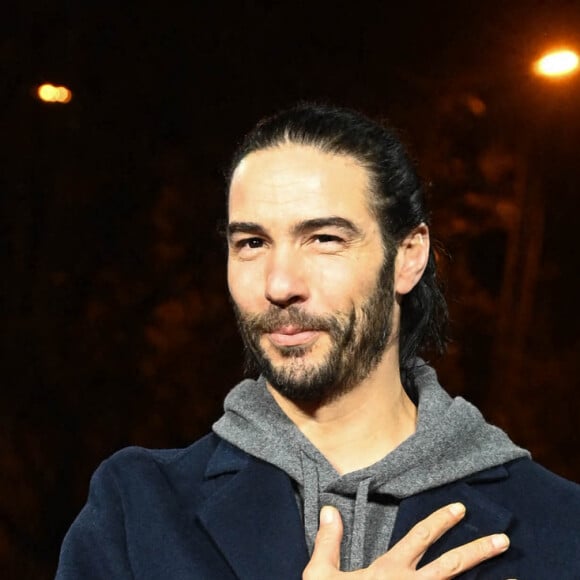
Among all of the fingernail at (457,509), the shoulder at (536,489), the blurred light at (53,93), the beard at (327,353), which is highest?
the blurred light at (53,93)

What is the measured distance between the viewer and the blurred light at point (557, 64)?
316 centimetres

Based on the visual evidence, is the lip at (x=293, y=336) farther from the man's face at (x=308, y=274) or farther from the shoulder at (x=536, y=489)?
the shoulder at (x=536, y=489)

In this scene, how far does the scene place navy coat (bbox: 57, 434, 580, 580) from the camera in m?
1.80

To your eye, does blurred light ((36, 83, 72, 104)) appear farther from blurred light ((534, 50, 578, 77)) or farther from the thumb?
the thumb

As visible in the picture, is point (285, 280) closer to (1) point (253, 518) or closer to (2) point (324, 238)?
(2) point (324, 238)

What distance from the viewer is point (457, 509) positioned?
179 centimetres

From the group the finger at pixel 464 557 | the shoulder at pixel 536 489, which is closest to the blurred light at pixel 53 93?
the shoulder at pixel 536 489

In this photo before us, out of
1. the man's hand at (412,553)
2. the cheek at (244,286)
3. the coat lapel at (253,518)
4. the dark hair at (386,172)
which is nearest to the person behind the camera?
the man's hand at (412,553)

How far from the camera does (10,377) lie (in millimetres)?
3121

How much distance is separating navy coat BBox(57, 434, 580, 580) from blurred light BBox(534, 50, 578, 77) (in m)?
1.59

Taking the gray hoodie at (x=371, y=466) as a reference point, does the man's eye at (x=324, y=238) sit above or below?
above

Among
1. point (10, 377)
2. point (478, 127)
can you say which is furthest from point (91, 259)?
point (478, 127)

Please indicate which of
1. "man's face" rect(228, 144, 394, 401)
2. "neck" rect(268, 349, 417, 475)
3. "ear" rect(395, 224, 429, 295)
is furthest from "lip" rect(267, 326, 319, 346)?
"ear" rect(395, 224, 429, 295)

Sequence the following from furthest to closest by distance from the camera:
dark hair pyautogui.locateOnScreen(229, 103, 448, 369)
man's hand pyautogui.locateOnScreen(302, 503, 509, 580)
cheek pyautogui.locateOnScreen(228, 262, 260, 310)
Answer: dark hair pyautogui.locateOnScreen(229, 103, 448, 369)
cheek pyautogui.locateOnScreen(228, 262, 260, 310)
man's hand pyautogui.locateOnScreen(302, 503, 509, 580)
